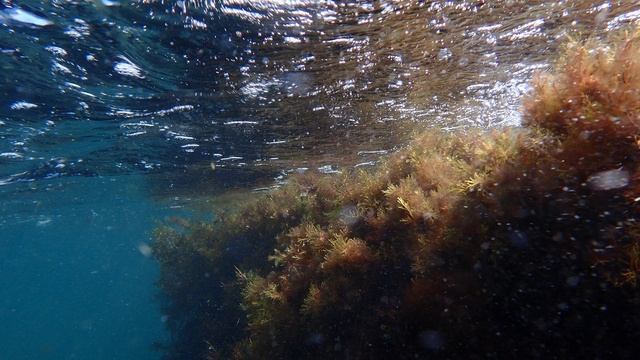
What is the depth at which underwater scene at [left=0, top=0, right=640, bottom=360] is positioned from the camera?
4.25 meters

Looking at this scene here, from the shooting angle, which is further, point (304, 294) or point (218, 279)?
point (218, 279)

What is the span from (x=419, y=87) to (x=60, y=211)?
3242 centimetres

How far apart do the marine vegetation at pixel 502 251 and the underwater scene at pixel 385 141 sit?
0.02m

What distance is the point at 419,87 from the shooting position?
10.7 m

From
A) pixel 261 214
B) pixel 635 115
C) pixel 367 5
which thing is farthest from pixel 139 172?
pixel 635 115

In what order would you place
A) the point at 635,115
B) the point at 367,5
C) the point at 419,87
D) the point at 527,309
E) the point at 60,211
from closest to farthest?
the point at 635,115
the point at 527,309
the point at 367,5
the point at 419,87
the point at 60,211

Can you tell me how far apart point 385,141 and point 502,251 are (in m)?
11.6

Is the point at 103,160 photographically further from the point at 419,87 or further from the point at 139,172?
the point at 419,87

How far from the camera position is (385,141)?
16.2m

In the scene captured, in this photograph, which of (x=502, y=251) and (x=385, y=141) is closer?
(x=502, y=251)

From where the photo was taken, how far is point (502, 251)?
490cm

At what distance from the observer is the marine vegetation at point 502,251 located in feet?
13.2

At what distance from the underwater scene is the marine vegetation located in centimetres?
2

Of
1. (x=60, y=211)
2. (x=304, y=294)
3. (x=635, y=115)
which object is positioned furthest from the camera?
(x=60, y=211)
